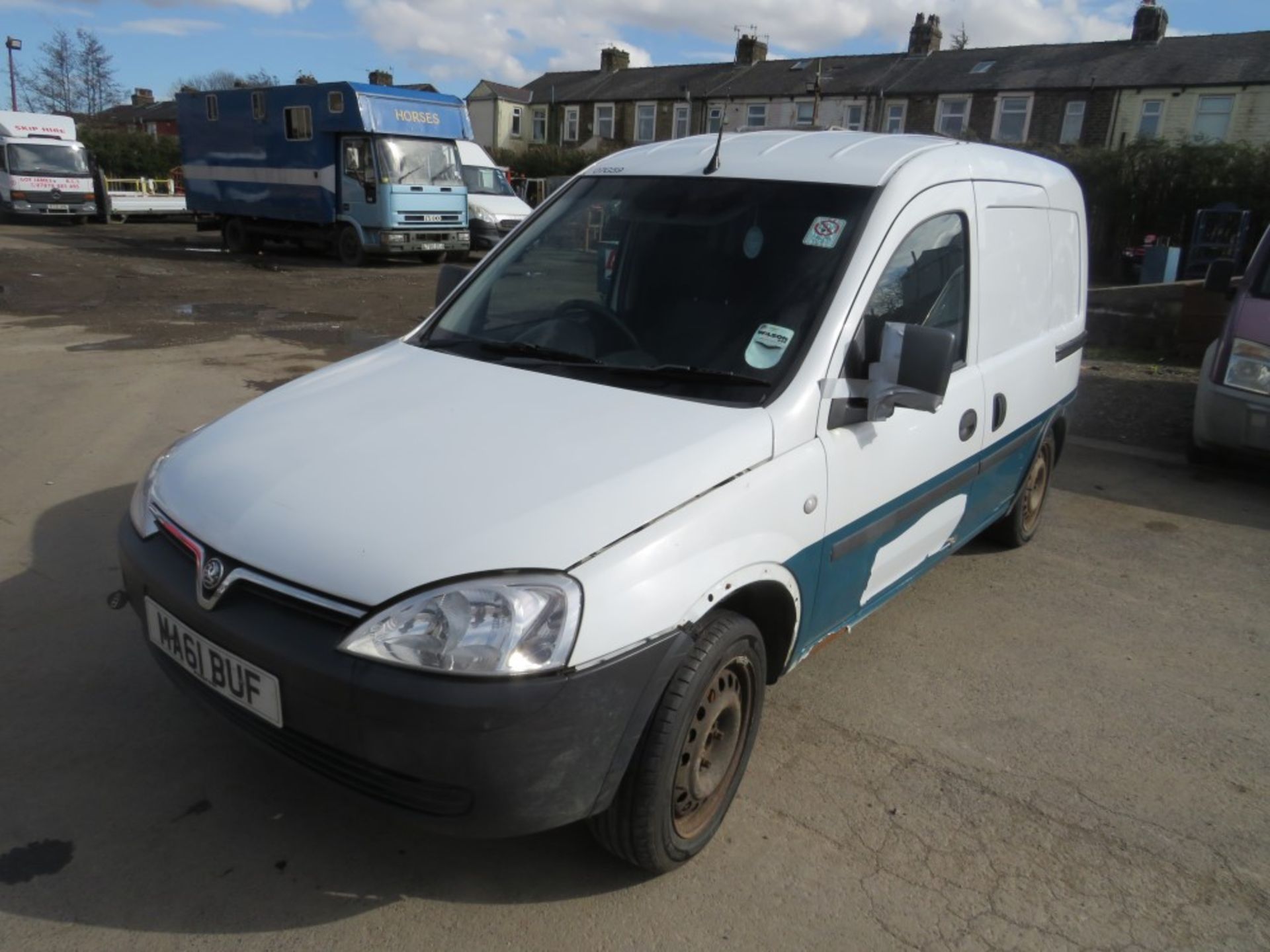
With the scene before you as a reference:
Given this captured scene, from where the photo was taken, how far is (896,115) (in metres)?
41.2

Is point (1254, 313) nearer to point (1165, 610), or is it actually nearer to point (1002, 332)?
point (1165, 610)

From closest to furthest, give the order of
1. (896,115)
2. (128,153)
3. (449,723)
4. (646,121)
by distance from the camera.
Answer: (449,723) < (896,115) < (128,153) < (646,121)

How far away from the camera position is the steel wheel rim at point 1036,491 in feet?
16.5

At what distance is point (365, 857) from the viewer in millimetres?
2646

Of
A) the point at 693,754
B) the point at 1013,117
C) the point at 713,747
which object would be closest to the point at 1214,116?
the point at 1013,117

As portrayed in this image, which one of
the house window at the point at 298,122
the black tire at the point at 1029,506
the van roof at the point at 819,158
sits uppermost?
the house window at the point at 298,122

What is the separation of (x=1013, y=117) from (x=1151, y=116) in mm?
5002

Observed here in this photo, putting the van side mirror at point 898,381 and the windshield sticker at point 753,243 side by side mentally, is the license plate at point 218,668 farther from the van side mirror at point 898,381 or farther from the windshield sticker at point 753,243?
the windshield sticker at point 753,243

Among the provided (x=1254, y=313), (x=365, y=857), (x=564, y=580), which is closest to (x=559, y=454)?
(x=564, y=580)

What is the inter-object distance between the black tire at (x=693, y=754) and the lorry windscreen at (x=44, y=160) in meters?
34.2

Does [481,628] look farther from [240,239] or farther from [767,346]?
[240,239]

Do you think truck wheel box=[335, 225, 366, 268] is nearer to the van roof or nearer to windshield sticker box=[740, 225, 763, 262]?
the van roof

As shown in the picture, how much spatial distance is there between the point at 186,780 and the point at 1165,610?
4251mm

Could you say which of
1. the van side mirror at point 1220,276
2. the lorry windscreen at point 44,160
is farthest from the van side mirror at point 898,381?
the lorry windscreen at point 44,160
